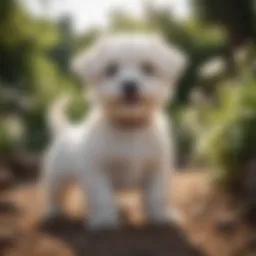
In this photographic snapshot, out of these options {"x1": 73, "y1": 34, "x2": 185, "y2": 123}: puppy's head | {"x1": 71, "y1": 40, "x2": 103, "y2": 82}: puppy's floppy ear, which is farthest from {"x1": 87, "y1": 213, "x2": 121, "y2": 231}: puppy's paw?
{"x1": 71, "y1": 40, "x2": 103, "y2": 82}: puppy's floppy ear

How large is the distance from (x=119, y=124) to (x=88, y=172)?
0.17 metres

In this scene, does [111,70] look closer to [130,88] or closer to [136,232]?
[130,88]

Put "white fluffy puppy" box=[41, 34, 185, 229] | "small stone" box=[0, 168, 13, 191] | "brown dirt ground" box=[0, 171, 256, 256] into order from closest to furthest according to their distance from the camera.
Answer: "brown dirt ground" box=[0, 171, 256, 256] → "white fluffy puppy" box=[41, 34, 185, 229] → "small stone" box=[0, 168, 13, 191]

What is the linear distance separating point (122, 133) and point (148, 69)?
202 mm

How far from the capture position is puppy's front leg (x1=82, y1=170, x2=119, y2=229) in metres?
1.73

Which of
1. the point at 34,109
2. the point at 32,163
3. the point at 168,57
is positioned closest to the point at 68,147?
the point at 168,57

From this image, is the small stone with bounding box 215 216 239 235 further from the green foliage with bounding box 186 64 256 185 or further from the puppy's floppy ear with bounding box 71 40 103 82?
the puppy's floppy ear with bounding box 71 40 103 82

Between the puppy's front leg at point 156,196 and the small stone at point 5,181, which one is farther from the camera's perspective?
the small stone at point 5,181

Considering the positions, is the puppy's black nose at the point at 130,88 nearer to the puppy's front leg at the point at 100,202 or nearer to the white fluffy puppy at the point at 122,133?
the white fluffy puppy at the point at 122,133

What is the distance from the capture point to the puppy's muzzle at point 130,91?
1.63 metres

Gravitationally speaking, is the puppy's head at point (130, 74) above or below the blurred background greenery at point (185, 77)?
below

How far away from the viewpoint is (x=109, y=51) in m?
1.70

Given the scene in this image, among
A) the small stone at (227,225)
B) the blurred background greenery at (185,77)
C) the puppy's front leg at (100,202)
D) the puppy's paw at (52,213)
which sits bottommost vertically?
the small stone at (227,225)

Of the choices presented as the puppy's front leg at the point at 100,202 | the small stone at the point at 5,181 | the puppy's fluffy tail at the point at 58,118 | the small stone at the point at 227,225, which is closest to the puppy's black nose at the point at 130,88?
the puppy's front leg at the point at 100,202
